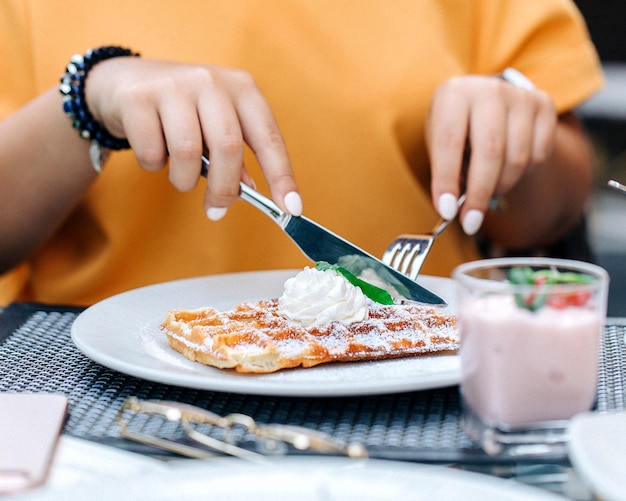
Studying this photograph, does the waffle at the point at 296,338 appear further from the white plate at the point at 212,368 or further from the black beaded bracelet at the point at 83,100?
the black beaded bracelet at the point at 83,100

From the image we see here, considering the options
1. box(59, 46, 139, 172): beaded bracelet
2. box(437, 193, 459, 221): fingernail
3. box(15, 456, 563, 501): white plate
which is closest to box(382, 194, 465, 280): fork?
box(437, 193, 459, 221): fingernail

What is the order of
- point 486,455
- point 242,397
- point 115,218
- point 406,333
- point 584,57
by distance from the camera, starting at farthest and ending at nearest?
point 584,57, point 115,218, point 406,333, point 242,397, point 486,455

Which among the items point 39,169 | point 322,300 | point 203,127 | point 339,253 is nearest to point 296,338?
point 322,300

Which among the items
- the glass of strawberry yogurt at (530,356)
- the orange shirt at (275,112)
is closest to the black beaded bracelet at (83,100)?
the orange shirt at (275,112)

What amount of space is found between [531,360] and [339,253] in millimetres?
398

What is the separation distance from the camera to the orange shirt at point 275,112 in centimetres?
135

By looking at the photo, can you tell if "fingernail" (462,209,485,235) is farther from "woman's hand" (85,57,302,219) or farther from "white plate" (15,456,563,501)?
"white plate" (15,456,563,501)

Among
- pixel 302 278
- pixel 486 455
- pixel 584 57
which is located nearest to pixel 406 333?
pixel 302 278

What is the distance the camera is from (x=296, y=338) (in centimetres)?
82

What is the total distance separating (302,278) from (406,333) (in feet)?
Result: 0.44

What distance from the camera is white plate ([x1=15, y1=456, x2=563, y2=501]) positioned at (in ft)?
1.44

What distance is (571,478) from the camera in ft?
1.80

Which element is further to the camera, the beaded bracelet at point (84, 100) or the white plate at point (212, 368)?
the beaded bracelet at point (84, 100)

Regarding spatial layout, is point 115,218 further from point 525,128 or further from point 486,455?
point 486,455
